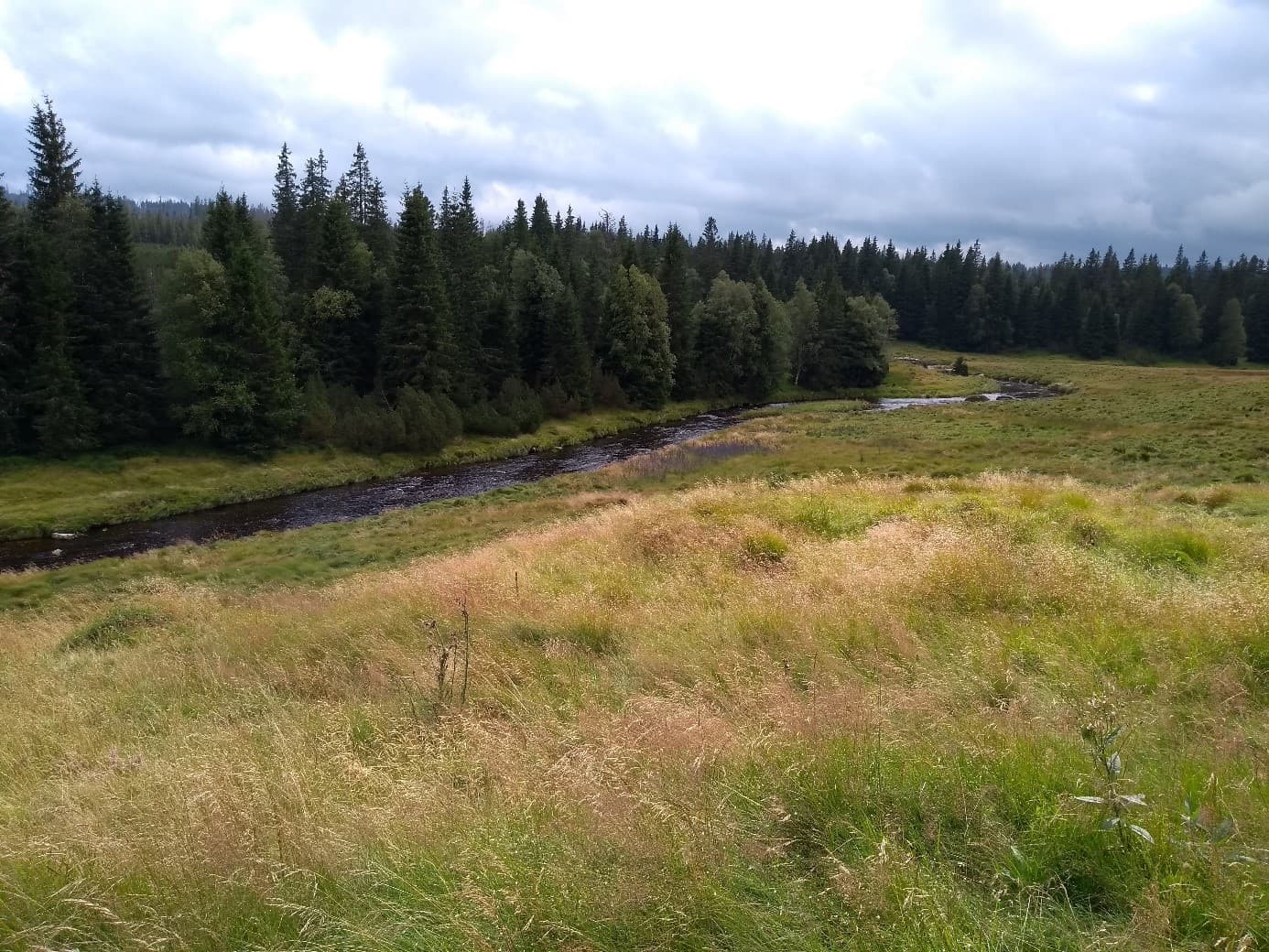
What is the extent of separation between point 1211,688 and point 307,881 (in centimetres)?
599

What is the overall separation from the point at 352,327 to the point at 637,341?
2234 centimetres

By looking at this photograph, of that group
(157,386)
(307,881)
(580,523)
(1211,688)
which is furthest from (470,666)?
(157,386)

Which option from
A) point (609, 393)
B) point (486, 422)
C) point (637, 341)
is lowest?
point (486, 422)

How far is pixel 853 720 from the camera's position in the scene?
4.41 metres

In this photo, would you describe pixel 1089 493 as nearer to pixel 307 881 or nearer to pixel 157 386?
pixel 307 881

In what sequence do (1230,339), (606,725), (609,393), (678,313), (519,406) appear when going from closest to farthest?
1. (606,725)
2. (519,406)
3. (609,393)
4. (678,313)
5. (1230,339)

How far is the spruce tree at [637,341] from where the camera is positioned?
59781mm

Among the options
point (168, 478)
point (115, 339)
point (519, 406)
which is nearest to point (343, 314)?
point (519, 406)

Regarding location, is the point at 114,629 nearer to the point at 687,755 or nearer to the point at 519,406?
the point at 687,755

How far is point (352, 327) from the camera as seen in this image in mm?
49312

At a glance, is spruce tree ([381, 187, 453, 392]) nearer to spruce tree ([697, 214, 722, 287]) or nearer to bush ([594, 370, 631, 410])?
bush ([594, 370, 631, 410])

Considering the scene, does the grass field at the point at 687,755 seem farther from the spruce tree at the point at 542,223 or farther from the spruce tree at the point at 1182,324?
the spruce tree at the point at 1182,324

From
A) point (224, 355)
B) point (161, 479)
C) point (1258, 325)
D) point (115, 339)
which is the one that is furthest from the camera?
point (1258, 325)

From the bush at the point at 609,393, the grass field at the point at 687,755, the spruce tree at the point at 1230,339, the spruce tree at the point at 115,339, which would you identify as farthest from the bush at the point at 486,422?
the spruce tree at the point at 1230,339
